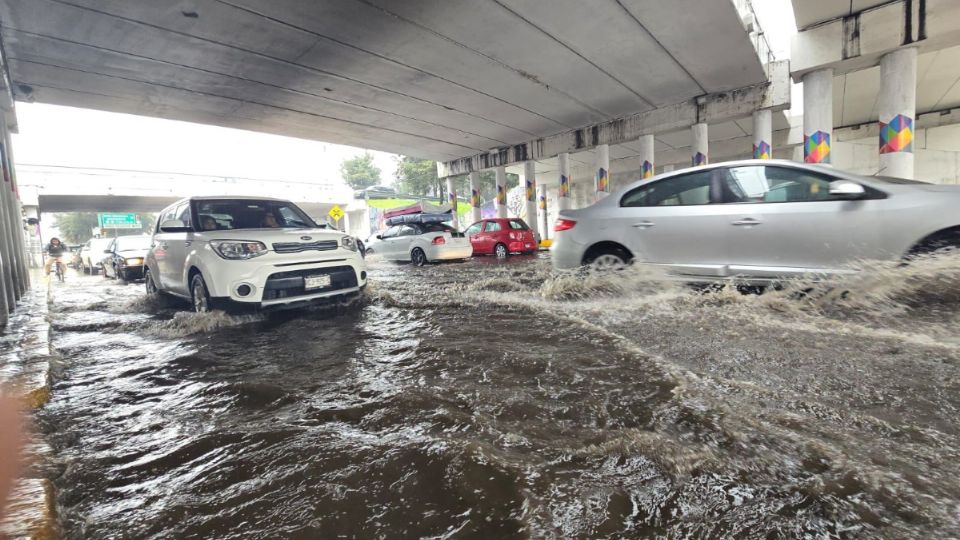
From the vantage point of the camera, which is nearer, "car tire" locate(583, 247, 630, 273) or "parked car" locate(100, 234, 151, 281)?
"car tire" locate(583, 247, 630, 273)

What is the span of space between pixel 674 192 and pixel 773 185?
38.2 inches

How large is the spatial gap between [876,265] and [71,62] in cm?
1477

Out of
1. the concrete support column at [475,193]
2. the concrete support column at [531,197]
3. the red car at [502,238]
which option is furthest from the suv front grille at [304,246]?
the concrete support column at [475,193]

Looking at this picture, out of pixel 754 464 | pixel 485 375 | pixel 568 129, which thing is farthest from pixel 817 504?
pixel 568 129

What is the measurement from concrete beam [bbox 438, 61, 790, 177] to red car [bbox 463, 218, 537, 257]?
224 inches

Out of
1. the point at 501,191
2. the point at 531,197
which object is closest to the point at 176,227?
the point at 531,197

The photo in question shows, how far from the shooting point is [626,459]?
179cm

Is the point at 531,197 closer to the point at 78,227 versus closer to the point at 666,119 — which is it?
the point at 666,119

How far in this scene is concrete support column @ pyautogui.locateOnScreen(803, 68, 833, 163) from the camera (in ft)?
36.6

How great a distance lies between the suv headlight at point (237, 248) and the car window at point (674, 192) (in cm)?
435

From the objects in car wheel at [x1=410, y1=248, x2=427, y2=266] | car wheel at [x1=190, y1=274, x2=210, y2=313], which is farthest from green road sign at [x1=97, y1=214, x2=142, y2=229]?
car wheel at [x1=190, y1=274, x2=210, y2=313]

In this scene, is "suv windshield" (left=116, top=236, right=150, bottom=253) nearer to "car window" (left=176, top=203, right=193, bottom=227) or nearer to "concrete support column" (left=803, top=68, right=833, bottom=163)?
"car window" (left=176, top=203, right=193, bottom=227)

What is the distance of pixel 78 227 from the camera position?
5562 centimetres

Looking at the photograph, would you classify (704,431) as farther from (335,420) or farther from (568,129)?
(568,129)
